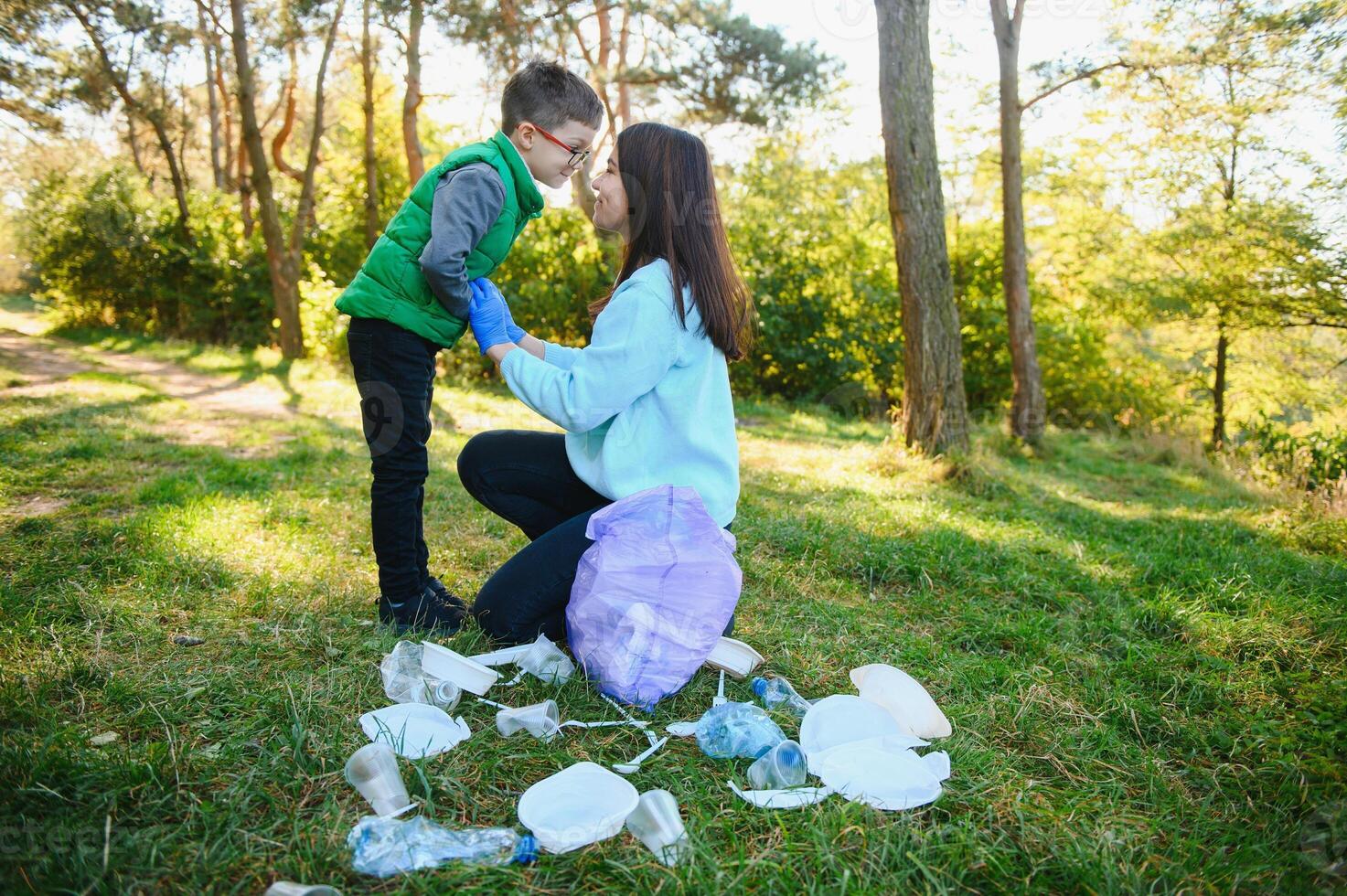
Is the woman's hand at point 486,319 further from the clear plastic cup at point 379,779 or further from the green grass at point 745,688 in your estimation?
the clear plastic cup at point 379,779

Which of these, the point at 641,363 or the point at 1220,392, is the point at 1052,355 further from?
the point at 641,363

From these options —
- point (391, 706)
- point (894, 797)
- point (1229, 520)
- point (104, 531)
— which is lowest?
point (1229, 520)

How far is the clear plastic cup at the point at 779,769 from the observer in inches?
65.6

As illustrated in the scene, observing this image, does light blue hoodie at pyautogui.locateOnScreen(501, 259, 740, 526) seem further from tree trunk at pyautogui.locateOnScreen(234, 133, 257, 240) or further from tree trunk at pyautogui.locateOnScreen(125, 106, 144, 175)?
tree trunk at pyautogui.locateOnScreen(125, 106, 144, 175)

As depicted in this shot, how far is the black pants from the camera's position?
2.19 meters

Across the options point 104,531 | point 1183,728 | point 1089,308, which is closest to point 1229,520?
point 1183,728

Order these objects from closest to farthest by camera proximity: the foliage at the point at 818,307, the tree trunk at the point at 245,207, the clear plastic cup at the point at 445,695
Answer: the clear plastic cup at the point at 445,695 → the foliage at the point at 818,307 → the tree trunk at the point at 245,207

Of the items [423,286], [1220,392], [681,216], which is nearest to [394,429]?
[423,286]

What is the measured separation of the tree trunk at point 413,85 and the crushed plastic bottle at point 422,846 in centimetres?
831

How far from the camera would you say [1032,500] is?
4.68m

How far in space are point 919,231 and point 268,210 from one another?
7.49m

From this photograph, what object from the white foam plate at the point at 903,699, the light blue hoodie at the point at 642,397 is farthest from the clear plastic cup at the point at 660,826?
the light blue hoodie at the point at 642,397

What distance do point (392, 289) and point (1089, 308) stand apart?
9.80 metres

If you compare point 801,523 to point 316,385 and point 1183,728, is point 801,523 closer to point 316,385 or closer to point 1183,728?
point 1183,728
